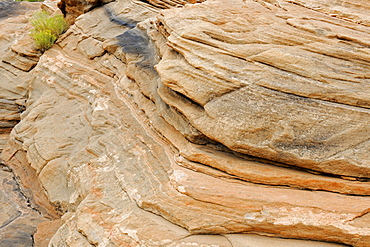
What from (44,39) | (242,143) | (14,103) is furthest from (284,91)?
(14,103)

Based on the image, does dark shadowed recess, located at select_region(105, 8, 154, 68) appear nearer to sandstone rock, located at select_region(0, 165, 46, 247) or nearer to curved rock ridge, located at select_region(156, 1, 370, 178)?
curved rock ridge, located at select_region(156, 1, 370, 178)

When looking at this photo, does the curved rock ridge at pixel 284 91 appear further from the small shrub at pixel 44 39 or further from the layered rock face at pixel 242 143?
the small shrub at pixel 44 39

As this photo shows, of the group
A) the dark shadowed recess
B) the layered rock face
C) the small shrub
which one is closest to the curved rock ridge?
the layered rock face

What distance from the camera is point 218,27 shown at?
6852 millimetres

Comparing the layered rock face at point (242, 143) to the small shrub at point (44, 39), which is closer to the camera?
the layered rock face at point (242, 143)

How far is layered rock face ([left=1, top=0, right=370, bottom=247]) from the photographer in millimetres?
5590

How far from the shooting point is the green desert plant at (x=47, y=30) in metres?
12.1

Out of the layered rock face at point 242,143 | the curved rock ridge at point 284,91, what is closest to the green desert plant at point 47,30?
the layered rock face at point 242,143

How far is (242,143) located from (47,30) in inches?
347

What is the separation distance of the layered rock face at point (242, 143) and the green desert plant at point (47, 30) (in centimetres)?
578

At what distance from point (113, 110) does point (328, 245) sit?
17.1ft

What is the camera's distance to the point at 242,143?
19.6 ft

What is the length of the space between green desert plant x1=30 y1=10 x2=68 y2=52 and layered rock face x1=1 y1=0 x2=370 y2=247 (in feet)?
19.0

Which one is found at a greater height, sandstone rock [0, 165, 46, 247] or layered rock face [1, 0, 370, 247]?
layered rock face [1, 0, 370, 247]
